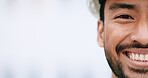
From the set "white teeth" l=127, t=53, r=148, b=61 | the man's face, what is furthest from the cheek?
"white teeth" l=127, t=53, r=148, b=61

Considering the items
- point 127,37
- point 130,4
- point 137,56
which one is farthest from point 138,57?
point 130,4

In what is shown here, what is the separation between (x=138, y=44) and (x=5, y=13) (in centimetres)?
195

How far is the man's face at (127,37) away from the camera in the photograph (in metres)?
1.18

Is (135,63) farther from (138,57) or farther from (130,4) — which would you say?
(130,4)

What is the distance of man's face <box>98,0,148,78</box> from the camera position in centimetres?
118

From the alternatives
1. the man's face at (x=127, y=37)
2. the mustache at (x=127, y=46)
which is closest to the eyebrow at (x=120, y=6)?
the man's face at (x=127, y=37)

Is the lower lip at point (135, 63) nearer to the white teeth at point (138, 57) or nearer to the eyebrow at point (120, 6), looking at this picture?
the white teeth at point (138, 57)

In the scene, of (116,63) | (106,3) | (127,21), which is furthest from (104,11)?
(116,63)

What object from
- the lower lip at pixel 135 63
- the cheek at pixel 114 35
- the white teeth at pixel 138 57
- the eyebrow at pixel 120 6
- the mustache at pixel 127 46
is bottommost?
the lower lip at pixel 135 63

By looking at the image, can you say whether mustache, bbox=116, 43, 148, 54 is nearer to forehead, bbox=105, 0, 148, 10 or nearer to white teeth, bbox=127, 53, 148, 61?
white teeth, bbox=127, 53, 148, 61

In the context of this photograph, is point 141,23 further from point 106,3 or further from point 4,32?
point 4,32

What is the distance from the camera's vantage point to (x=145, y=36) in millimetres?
1146

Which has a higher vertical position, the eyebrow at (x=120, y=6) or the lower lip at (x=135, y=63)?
the eyebrow at (x=120, y=6)

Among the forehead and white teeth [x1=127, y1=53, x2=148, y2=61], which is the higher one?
the forehead
